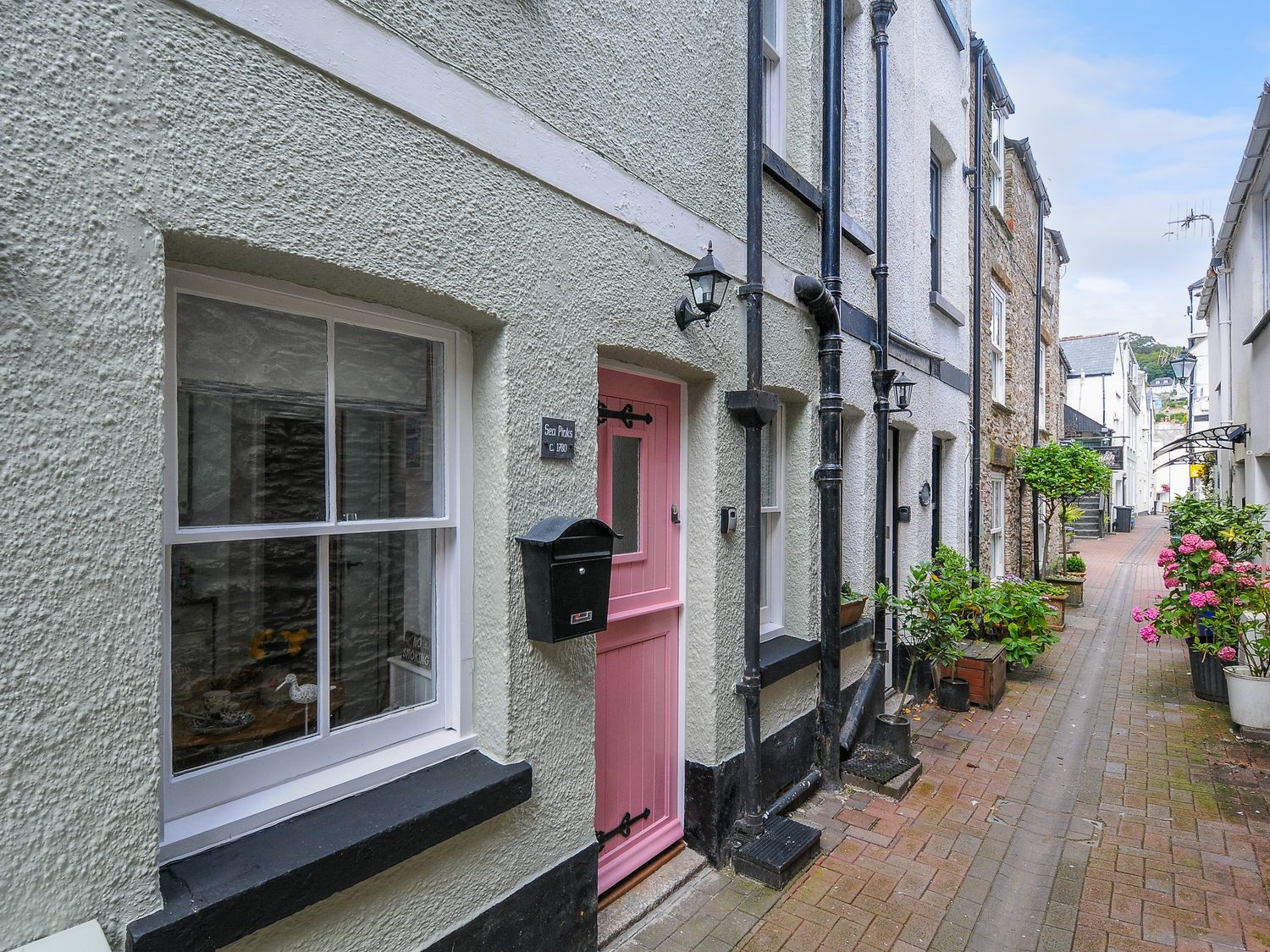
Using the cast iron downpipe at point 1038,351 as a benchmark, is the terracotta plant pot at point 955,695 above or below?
below

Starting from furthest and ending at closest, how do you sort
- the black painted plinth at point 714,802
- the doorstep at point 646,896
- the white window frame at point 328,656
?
the black painted plinth at point 714,802 → the doorstep at point 646,896 → the white window frame at point 328,656

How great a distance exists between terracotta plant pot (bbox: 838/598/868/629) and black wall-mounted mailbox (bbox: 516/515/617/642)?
2.78 meters

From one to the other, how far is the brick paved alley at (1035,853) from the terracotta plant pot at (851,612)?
1.12 m

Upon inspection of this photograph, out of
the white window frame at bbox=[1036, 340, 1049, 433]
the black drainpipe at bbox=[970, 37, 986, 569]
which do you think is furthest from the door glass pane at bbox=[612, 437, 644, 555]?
the white window frame at bbox=[1036, 340, 1049, 433]

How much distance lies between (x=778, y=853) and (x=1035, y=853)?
1.51 m

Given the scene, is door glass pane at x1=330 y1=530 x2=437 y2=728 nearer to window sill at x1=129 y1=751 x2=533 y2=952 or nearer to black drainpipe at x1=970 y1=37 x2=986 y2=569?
window sill at x1=129 y1=751 x2=533 y2=952

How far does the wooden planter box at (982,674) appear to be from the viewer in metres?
6.15

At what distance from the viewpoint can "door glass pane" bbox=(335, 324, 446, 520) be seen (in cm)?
214

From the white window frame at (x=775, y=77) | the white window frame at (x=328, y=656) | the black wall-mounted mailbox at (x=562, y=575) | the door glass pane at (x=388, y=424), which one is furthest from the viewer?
the white window frame at (x=775, y=77)

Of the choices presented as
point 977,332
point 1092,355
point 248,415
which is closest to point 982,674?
point 977,332

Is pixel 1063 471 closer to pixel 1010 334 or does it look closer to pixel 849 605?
pixel 1010 334

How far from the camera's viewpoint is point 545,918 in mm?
2514

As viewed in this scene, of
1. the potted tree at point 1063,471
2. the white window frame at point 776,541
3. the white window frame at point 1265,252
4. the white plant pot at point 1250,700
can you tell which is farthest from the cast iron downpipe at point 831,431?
the potted tree at point 1063,471

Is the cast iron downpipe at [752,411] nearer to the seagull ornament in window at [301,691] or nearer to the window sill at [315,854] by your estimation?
the window sill at [315,854]
